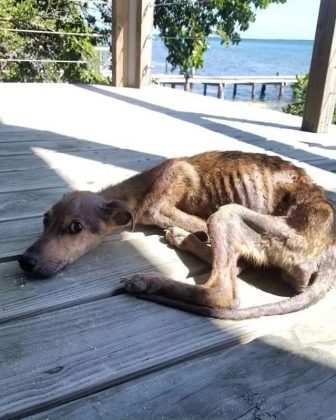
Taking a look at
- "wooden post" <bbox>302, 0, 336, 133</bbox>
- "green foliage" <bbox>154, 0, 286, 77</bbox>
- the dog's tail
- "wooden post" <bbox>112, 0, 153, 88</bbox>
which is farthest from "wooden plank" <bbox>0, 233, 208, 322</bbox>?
"green foliage" <bbox>154, 0, 286, 77</bbox>

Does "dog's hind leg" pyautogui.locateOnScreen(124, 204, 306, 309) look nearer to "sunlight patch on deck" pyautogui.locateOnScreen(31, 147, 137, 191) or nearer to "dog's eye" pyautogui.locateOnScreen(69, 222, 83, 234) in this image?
"dog's eye" pyautogui.locateOnScreen(69, 222, 83, 234)

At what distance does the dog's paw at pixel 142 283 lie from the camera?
165 cm

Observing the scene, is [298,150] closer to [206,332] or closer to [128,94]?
[206,332]

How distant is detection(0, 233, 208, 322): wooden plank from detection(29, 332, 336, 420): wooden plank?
463 mm

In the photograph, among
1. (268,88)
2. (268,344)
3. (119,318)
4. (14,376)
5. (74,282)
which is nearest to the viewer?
(14,376)

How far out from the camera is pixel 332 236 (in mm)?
1791

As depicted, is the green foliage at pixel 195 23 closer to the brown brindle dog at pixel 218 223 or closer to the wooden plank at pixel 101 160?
the wooden plank at pixel 101 160

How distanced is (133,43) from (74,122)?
2.85 m

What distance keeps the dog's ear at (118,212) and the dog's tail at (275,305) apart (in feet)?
1.85

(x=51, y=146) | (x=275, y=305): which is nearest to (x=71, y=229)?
(x=275, y=305)

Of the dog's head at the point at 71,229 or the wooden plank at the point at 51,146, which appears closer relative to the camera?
the dog's head at the point at 71,229

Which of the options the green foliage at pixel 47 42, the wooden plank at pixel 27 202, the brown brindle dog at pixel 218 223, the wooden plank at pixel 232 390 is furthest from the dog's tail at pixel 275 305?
the green foliage at pixel 47 42

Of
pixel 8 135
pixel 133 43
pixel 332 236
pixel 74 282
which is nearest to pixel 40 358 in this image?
pixel 74 282

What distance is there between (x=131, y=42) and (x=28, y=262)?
5.85 metres
